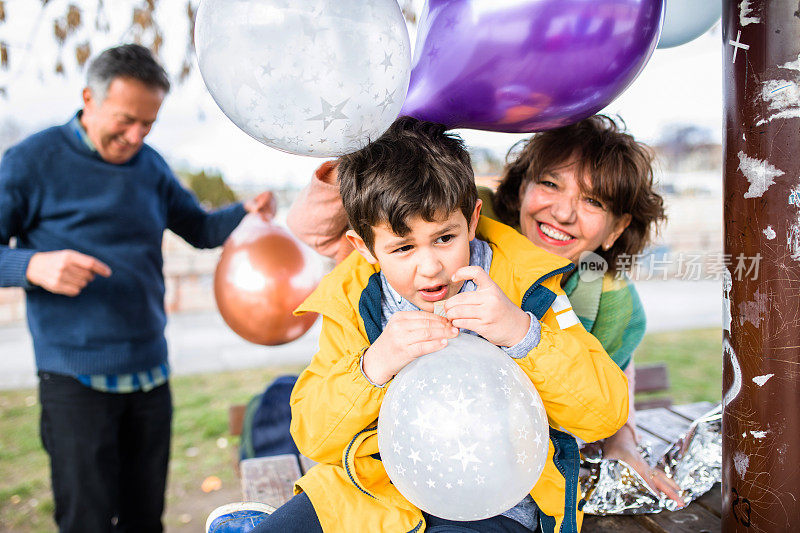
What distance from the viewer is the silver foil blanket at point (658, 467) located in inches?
69.2

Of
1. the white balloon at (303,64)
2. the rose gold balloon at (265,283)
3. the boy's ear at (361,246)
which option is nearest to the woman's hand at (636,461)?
the boy's ear at (361,246)

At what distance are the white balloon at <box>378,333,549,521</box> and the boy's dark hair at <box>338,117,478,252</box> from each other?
1.10 ft

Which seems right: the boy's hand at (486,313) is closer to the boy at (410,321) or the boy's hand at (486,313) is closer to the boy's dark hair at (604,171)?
the boy at (410,321)

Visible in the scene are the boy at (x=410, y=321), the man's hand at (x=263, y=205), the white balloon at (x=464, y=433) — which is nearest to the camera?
the white balloon at (x=464, y=433)

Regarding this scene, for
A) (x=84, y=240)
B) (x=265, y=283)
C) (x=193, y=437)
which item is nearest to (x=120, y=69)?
(x=84, y=240)

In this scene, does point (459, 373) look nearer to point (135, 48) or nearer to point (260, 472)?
point (260, 472)

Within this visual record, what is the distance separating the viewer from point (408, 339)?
3.98ft

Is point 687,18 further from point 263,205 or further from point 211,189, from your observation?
point 211,189

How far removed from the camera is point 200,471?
436cm

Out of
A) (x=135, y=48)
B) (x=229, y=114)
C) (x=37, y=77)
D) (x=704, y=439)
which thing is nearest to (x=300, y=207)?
(x=229, y=114)

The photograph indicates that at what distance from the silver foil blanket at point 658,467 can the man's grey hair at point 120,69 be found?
2.04 m

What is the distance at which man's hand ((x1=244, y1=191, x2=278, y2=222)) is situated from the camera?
2.63 m

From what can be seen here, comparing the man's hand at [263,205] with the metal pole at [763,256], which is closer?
the metal pole at [763,256]

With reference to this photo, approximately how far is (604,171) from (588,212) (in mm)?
121
